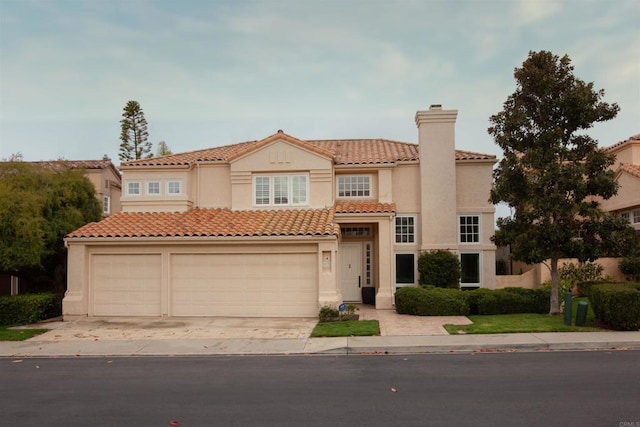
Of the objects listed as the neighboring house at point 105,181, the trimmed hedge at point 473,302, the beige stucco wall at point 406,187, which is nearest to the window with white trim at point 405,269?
the beige stucco wall at point 406,187

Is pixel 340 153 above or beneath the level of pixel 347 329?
above

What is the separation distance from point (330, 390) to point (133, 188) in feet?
52.3

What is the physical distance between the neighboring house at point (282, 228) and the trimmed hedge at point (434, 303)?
1.95 m

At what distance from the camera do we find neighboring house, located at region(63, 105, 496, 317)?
682 inches

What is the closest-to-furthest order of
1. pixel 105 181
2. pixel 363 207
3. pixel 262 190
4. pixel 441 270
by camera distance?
pixel 441 270
pixel 363 207
pixel 262 190
pixel 105 181

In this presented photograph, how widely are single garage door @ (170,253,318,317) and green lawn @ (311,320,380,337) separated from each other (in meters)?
1.99

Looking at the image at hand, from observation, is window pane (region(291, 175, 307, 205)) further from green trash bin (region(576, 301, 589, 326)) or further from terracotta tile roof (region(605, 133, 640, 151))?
terracotta tile roof (region(605, 133, 640, 151))

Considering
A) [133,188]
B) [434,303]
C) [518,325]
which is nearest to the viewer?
[518,325]

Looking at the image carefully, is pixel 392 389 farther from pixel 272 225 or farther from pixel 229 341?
pixel 272 225

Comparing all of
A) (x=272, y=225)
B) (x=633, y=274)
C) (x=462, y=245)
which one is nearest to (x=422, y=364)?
(x=272, y=225)

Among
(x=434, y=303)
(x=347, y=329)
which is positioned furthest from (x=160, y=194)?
(x=434, y=303)

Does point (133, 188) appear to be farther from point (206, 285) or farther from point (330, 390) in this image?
point (330, 390)

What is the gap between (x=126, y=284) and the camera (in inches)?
696

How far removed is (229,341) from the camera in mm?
13508
